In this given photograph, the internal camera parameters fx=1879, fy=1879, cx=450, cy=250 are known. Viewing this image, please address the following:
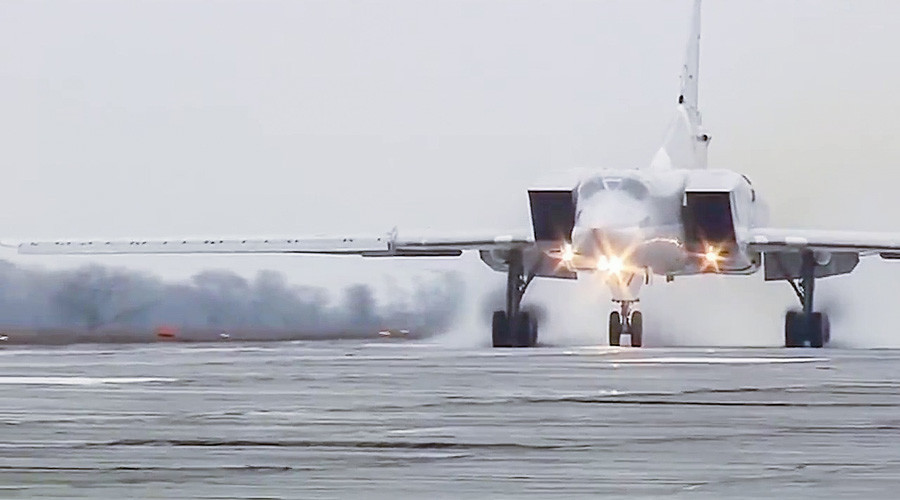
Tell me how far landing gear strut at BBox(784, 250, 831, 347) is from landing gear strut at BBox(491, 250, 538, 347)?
121 inches

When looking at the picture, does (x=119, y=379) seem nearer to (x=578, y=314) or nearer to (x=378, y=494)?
(x=378, y=494)

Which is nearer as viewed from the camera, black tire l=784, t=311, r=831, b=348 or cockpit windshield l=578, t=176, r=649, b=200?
cockpit windshield l=578, t=176, r=649, b=200

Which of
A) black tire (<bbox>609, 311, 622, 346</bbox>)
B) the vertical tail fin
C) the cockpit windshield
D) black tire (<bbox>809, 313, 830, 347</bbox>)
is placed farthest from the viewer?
the vertical tail fin

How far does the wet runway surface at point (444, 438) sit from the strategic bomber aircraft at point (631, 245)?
13.5 meters

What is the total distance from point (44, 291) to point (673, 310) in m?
7.80

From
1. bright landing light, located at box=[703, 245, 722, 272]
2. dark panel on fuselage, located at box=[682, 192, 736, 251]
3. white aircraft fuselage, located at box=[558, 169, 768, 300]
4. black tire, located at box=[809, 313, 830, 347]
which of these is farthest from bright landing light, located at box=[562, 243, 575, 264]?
black tire, located at box=[809, 313, 830, 347]

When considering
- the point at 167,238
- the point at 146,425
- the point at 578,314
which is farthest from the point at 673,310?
the point at 146,425

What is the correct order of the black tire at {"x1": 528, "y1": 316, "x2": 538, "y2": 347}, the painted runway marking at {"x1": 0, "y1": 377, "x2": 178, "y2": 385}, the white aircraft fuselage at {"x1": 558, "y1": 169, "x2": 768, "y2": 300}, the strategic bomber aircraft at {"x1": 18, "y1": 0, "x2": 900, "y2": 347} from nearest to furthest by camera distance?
Result: the painted runway marking at {"x1": 0, "y1": 377, "x2": 178, "y2": 385}, the white aircraft fuselage at {"x1": 558, "y1": 169, "x2": 768, "y2": 300}, the strategic bomber aircraft at {"x1": 18, "y1": 0, "x2": 900, "y2": 347}, the black tire at {"x1": 528, "y1": 316, "x2": 538, "y2": 347}

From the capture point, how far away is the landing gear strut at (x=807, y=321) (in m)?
21.9

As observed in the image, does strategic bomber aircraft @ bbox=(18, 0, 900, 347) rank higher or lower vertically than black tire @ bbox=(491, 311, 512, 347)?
higher

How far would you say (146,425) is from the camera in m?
3.98

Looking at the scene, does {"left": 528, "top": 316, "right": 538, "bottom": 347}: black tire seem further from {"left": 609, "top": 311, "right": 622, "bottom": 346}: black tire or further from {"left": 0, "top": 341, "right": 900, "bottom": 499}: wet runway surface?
{"left": 0, "top": 341, "right": 900, "bottom": 499}: wet runway surface

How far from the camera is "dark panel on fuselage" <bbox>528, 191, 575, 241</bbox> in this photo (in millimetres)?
20859

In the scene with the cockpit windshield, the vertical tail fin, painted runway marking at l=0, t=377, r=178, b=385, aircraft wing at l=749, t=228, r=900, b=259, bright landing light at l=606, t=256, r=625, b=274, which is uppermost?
the vertical tail fin
